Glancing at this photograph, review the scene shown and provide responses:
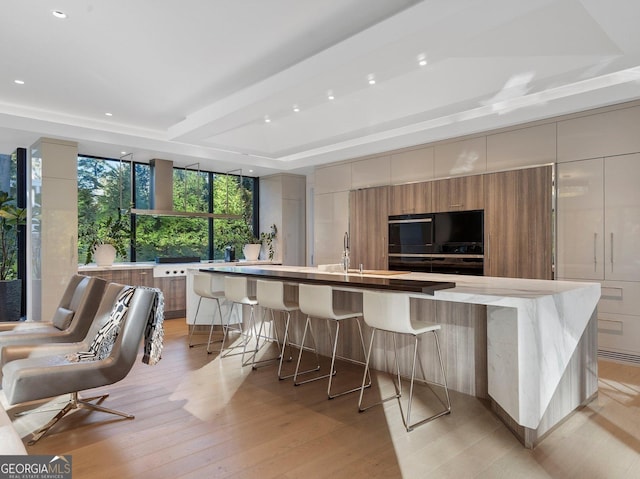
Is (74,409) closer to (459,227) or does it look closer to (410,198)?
(459,227)

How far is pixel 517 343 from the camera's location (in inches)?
99.3

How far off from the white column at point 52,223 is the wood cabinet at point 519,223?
5385 mm

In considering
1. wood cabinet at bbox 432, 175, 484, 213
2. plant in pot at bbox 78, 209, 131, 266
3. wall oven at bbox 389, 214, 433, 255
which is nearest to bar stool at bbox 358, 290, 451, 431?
wood cabinet at bbox 432, 175, 484, 213

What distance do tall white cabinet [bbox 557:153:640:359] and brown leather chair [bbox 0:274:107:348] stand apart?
461cm

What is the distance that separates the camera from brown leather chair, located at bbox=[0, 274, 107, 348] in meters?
3.43

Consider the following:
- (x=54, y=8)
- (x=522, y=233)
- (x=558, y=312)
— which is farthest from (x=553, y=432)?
(x=54, y=8)

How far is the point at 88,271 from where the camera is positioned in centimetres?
601

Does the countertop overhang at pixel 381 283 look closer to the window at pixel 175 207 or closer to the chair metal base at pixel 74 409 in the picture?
the chair metal base at pixel 74 409

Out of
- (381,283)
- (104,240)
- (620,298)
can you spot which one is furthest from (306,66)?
(104,240)

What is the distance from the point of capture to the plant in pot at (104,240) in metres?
6.23

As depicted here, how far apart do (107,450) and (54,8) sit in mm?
2972

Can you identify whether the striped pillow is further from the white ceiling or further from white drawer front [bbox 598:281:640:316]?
white drawer front [bbox 598:281:640:316]

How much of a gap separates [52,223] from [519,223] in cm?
581

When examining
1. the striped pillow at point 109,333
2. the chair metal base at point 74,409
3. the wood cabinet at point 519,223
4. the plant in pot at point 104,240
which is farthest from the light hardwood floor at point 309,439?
the plant in pot at point 104,240
